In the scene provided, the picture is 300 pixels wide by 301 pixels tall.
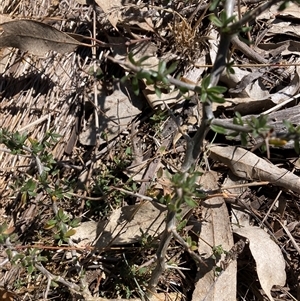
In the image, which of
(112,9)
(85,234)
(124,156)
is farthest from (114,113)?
(85,234)

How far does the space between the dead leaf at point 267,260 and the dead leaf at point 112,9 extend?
1423 millimetres

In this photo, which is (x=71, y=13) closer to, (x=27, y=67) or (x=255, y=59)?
(x=27, y=67)

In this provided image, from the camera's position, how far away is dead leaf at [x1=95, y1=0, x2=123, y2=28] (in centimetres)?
295

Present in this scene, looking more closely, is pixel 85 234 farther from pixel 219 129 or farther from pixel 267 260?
pixel 219 129

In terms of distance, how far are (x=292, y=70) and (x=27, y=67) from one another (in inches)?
63.2

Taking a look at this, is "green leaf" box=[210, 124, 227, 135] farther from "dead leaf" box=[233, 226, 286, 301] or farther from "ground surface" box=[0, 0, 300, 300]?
"dead leaf" box=[233, 226, 286, 301]

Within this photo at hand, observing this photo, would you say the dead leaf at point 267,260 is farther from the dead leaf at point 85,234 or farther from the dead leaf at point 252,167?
the dead leaf at point 85,234

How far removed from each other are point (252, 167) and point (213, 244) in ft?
1.53

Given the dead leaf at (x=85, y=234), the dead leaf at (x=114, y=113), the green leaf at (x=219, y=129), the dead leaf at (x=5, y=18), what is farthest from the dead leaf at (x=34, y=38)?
the green leaf at (x=219, y=129)

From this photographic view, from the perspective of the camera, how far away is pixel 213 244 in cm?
264

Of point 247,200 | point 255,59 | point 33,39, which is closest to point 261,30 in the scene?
point 255,59

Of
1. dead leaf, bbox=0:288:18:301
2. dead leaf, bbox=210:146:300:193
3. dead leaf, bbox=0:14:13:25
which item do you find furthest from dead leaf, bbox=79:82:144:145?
dead leaf, bbox=0:288:18:301

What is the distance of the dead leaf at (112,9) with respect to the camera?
9.67 feet

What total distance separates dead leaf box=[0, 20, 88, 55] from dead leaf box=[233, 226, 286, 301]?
1509 millimetres
